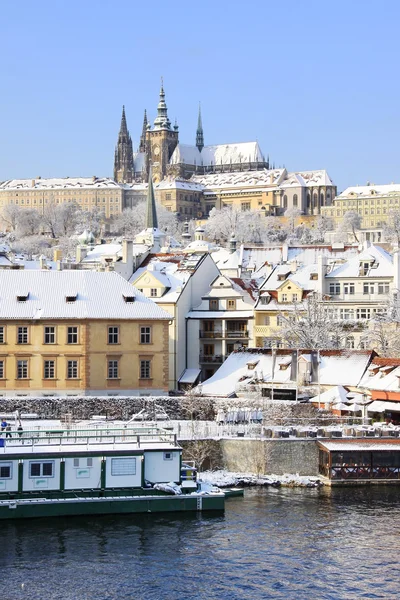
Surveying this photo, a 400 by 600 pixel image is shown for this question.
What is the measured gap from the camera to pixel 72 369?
65062mm

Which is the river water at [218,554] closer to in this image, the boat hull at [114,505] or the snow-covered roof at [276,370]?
the boat hull at [114,505]

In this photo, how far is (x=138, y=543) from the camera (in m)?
43.1

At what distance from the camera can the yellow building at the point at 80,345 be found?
64.9 m

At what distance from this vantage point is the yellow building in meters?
64.9

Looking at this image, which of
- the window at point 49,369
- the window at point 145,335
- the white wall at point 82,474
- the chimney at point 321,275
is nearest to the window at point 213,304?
the chimney at point 321,275

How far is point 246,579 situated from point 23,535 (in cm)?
975

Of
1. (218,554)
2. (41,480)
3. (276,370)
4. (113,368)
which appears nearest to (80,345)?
(113,368)

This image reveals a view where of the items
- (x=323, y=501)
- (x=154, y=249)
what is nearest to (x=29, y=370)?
(x=323, y=501)

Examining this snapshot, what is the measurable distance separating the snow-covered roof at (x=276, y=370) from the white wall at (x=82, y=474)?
1761 centimetres

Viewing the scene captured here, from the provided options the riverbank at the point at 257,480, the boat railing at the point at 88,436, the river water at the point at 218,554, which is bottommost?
the river water at the point at 218,554

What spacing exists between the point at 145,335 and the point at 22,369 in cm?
716

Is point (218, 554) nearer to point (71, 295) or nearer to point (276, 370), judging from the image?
point (276, 370)

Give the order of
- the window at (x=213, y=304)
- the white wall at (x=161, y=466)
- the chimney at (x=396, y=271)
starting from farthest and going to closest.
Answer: the chimney at (x=396, y=271), the window at (x=213, y=304), the white wall at (x=161, y=466)

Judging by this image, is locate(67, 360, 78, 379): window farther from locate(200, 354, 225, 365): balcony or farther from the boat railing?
locate(200, 354, 225, 365): balcony
